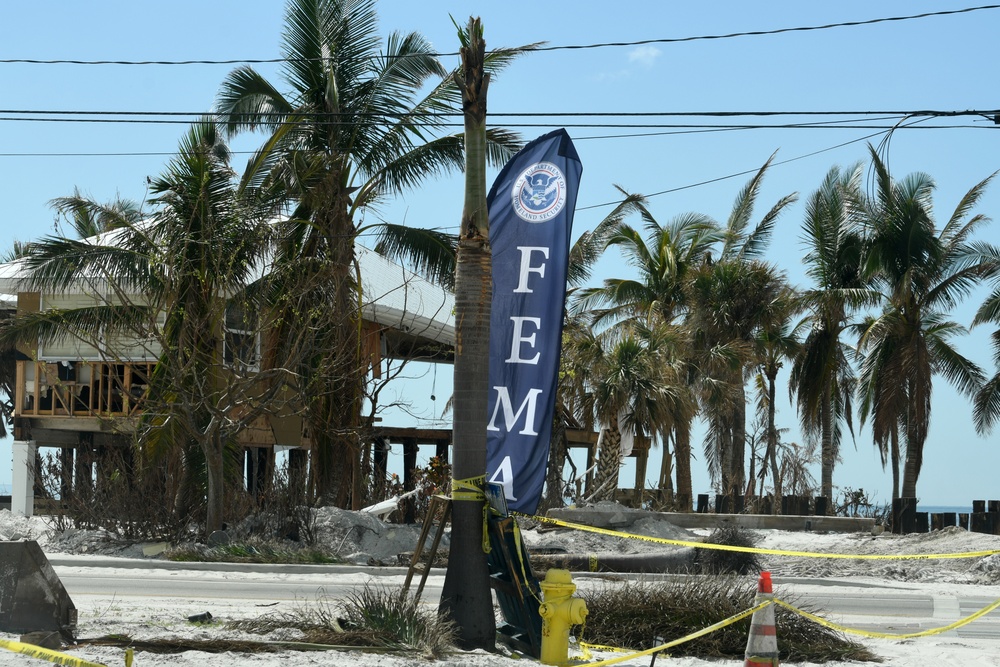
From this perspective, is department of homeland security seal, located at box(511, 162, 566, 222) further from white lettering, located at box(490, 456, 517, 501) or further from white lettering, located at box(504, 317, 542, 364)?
white lettering, located at box(490, 456, 517, 501)

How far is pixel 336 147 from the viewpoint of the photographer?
2306 centimetres

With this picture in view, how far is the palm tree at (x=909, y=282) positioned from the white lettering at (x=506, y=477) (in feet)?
70.5

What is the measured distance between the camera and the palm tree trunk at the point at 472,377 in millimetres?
9078

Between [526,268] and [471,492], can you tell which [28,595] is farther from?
[526,268]

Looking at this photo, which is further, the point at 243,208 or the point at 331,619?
the point at 243,208

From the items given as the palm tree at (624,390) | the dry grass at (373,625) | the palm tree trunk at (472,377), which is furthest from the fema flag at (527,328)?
the palm tree at (624,390)

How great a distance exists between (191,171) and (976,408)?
29079 millimetres

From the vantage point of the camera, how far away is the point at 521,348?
33.2 feet

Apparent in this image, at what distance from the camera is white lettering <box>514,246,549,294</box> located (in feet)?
33.5

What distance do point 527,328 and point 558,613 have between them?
269 cm

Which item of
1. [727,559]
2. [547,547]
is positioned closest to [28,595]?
[727,559]

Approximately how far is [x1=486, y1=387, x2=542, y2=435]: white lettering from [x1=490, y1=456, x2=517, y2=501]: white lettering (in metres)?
0.30

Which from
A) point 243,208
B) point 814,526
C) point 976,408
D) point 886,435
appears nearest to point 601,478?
point 814,526

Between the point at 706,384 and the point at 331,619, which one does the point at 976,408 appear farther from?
the point at 331,619
